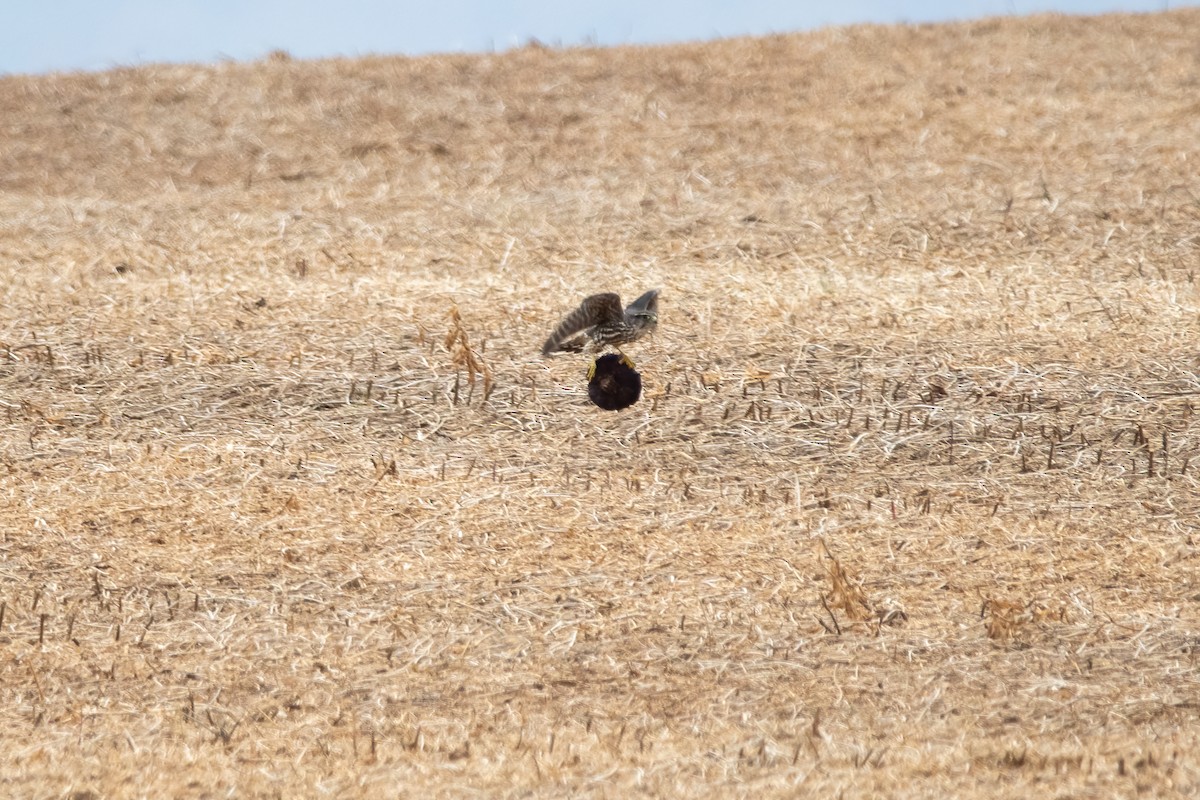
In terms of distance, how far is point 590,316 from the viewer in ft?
26.7

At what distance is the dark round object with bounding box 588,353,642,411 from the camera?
870cm

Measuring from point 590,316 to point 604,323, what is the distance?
13 centimetres

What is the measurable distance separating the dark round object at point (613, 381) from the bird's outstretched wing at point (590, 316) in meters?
0.47

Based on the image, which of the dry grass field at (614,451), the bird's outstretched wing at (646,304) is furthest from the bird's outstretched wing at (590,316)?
the dry grass field at (614,451)

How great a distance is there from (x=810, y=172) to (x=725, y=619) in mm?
10251

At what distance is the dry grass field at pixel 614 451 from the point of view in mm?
5801

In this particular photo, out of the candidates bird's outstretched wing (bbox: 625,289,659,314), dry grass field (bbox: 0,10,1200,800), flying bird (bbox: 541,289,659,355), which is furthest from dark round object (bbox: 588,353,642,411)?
dry grass field (bbox: 0,10,1200,800)

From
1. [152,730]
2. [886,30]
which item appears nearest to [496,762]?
[152,730]

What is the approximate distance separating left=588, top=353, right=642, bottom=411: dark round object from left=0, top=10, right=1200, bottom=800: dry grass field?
1.48 feet

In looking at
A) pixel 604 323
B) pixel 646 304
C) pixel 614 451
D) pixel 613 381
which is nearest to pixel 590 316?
pixel 604 323

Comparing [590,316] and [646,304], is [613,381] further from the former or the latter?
[590,316]

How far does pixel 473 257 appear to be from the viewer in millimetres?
13711

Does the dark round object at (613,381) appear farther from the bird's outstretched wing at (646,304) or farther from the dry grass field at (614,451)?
the dry grass field at (614,451)

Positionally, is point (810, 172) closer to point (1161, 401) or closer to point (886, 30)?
point (886, 30)
